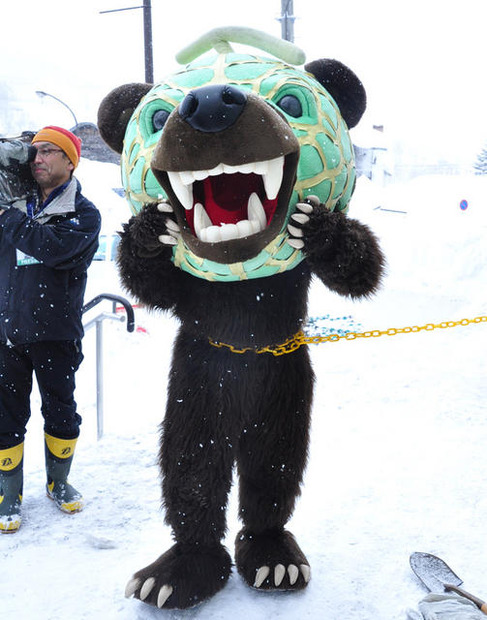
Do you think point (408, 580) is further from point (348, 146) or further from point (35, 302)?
point (35, 302)

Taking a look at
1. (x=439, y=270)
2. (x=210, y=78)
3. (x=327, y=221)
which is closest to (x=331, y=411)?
(x=327, y=221)

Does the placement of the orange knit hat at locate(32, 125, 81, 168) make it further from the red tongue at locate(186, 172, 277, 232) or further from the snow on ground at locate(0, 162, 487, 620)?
the snow on ground at locate(0, 162, 487, 620)

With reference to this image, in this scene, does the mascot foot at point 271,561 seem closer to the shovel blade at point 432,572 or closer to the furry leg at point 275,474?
the furry leg at point 275,474

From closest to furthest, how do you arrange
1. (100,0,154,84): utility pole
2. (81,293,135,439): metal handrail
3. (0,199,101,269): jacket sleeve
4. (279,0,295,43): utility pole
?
(0,199,101,269): jacket sleeve < (81,293,135,439): metal handrail < (279,0,295,43): utility pole < (100,0,154,84): utility pole

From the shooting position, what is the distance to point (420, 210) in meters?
11.3

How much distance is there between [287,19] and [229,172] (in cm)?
634

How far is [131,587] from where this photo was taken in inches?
75.5

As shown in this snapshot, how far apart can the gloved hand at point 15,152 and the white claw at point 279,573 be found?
1.94 meters

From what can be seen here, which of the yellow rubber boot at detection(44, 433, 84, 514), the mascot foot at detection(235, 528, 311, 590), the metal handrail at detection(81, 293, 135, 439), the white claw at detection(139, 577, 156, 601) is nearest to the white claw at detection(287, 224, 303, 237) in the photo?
the mascot foot at detection(235, 528, 311, 590)

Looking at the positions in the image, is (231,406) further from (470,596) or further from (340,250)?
(470,596)

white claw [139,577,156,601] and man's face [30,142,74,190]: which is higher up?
man's face [30,142,74,190]

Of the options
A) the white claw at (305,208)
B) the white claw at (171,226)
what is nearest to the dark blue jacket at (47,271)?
the white claw at (171,226)

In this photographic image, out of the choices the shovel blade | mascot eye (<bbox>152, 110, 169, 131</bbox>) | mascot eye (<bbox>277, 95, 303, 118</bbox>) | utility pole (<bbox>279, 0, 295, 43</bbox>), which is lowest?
the shovel blade

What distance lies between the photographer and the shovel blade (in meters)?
1.99
